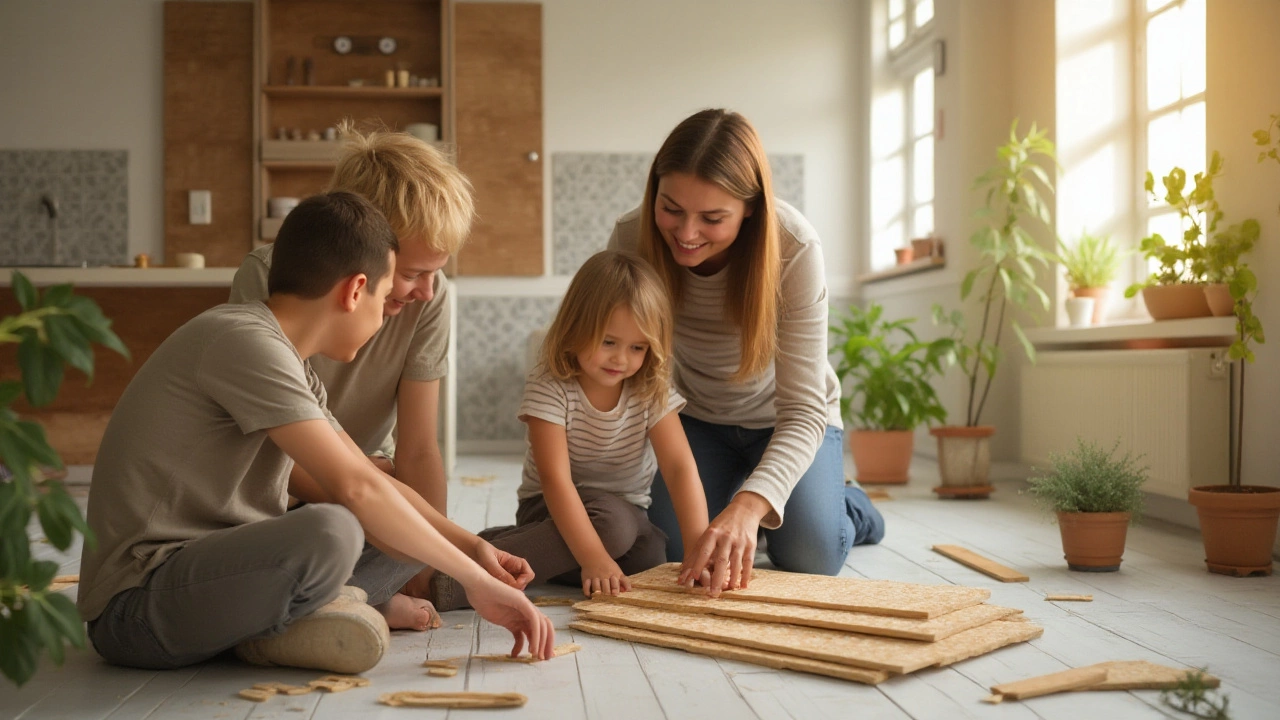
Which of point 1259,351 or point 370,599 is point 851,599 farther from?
point 1259,351

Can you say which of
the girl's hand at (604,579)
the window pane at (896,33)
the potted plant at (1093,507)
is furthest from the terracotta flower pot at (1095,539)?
the window pane at (896,33)

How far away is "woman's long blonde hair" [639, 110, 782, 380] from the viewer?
7.05 feet

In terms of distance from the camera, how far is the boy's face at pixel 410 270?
1.98 m

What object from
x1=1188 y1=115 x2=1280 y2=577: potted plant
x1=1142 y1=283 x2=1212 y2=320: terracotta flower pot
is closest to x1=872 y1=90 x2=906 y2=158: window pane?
x1=1142 y1=283 x2=1212 y2=320: terracotta flower pot

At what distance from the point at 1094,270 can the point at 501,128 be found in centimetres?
329

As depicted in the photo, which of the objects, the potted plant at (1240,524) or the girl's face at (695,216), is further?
the potted plant at (1240,524)

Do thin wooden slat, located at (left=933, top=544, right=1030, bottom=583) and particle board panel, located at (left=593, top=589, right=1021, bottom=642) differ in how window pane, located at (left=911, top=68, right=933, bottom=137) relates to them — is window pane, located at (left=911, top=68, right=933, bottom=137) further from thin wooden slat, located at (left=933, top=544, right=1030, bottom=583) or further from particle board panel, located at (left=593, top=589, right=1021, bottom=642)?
particle board panel, located at (left=593, top=589, right=1021, bottom=642)

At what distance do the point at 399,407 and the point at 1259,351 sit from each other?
7.33 feet

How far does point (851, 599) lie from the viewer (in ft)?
6.25

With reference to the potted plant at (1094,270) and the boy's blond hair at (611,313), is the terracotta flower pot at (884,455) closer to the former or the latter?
the potted plant at (1094,270)

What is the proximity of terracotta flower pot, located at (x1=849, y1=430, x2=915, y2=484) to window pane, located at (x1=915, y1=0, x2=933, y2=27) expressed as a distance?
2.13 meters

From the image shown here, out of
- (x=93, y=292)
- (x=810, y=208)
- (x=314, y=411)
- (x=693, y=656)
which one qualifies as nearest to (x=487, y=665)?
(x=693, y=656)

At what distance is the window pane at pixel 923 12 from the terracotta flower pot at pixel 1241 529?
3.45 m

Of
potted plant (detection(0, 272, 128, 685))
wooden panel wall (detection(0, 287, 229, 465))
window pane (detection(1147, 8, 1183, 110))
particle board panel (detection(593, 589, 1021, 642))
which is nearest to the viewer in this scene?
potted plant (detection(0, 272, 128, 685))
